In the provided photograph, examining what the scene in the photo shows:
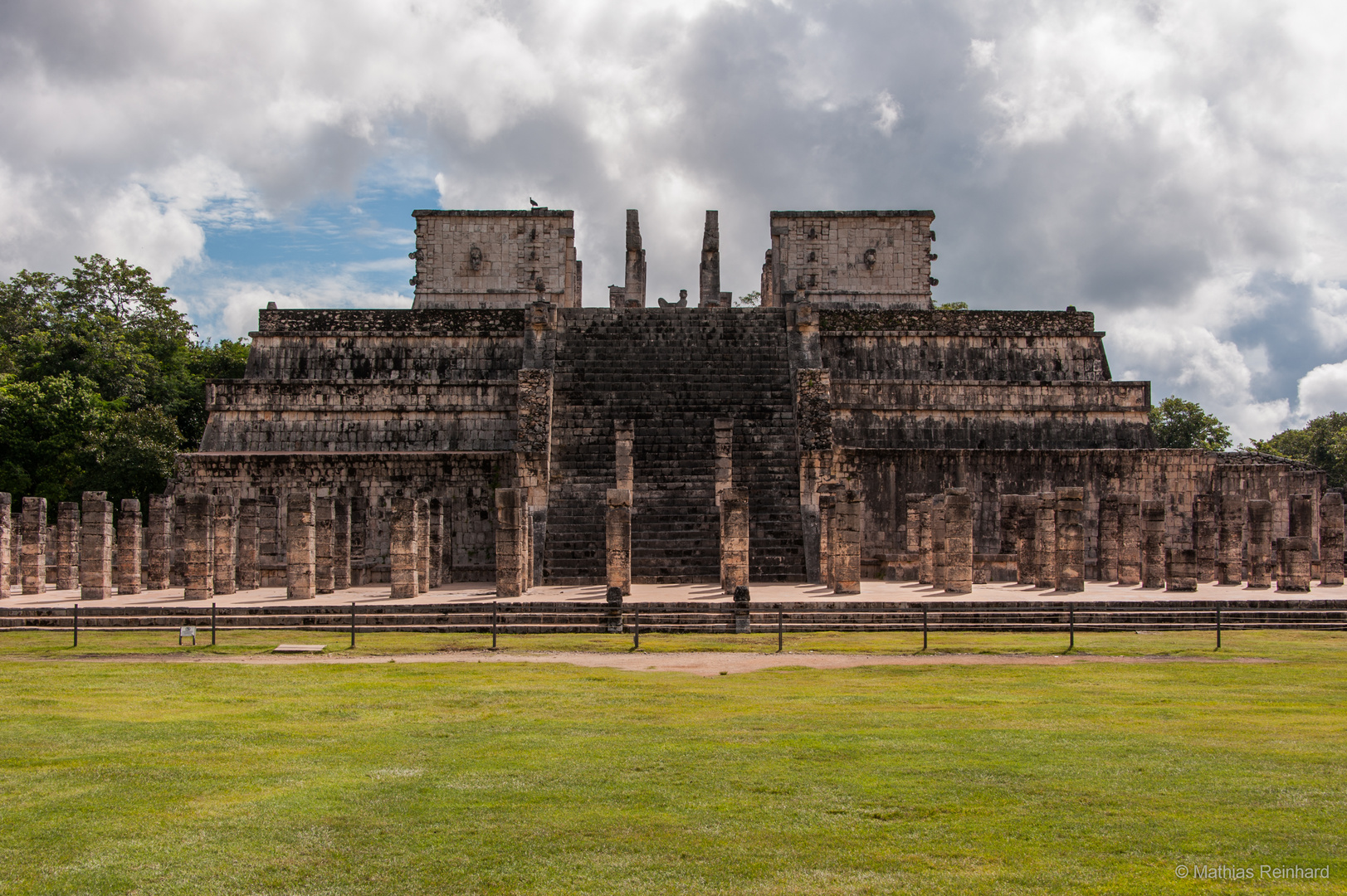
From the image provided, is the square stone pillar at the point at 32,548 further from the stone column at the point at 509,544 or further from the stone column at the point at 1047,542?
the stone column at the point at 1047,542

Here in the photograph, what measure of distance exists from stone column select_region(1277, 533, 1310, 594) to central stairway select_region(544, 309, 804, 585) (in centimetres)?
839

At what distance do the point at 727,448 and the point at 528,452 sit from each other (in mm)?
3986

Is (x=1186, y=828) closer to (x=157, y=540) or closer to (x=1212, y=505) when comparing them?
(x=1212, y=505)

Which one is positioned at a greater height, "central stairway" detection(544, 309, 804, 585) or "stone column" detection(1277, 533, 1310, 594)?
"central stairway" detection(544, 309, 804, 585)

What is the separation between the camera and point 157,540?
69.3 feet

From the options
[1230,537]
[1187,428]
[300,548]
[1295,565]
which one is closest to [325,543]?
[300,548]

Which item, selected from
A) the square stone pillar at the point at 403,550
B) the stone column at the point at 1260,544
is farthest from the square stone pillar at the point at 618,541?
the stone column at the point at 1260,544

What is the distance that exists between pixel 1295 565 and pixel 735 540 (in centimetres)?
985

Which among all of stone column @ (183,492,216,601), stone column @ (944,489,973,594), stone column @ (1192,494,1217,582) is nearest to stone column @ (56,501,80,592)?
stone column @ (183,492,216,601)

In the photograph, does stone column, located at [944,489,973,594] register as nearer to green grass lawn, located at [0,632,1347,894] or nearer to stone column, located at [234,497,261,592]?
green grass lawn, located at [0,632,1347,894]

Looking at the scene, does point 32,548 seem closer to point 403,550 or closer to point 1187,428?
point 403,550

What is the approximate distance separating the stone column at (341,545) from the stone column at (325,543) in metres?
0.32

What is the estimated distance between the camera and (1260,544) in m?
20.6

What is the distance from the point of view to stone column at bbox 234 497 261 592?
2059 cm
